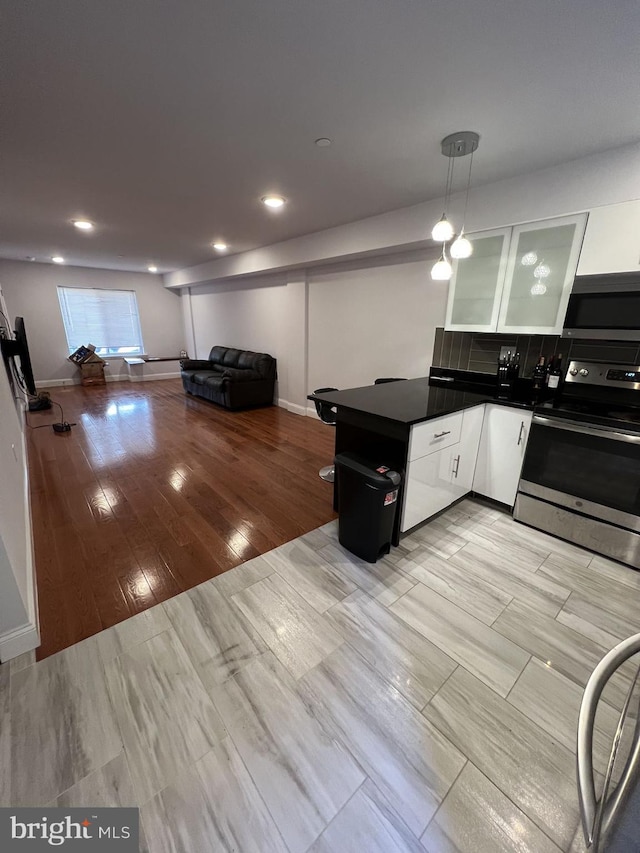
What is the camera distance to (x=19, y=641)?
1.51 metres

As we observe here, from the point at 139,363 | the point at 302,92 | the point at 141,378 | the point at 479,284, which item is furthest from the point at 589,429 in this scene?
the point at 141,378

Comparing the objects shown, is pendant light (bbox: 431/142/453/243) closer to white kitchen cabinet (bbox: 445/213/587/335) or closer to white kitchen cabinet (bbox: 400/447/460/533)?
white kitchen cabinet (bbox: 445/213/587/335)

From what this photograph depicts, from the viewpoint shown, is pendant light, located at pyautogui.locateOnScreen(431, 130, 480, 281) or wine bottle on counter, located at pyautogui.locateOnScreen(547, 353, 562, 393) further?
wine bottle on counter, located at pyautogui.locateOnScreen(547, 353, 562, 393)

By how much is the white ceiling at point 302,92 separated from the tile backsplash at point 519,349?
3.96 feet

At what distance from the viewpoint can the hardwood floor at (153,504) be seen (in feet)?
6.28

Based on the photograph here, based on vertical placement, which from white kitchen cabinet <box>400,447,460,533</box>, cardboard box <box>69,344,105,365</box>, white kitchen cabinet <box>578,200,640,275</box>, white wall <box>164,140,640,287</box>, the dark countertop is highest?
white wall <box>164,140,640,287</box>

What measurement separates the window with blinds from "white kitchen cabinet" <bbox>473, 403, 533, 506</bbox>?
843cm

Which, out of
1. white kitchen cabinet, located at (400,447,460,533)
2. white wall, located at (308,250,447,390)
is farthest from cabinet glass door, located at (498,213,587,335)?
white kitchen cabinet, located at (400,447,460,533)

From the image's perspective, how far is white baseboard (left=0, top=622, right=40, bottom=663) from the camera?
1.48 metres

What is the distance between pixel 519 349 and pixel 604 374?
69cm

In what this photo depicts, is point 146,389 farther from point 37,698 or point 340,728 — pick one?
point 340,728

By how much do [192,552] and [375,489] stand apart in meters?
1.32

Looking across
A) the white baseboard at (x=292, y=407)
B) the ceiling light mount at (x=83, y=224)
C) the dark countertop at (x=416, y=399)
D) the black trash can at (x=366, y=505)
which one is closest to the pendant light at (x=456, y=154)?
the dark countertop at (x=416, y=399)

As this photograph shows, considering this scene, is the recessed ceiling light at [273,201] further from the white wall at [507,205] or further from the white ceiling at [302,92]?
the white wall at [507,205]
